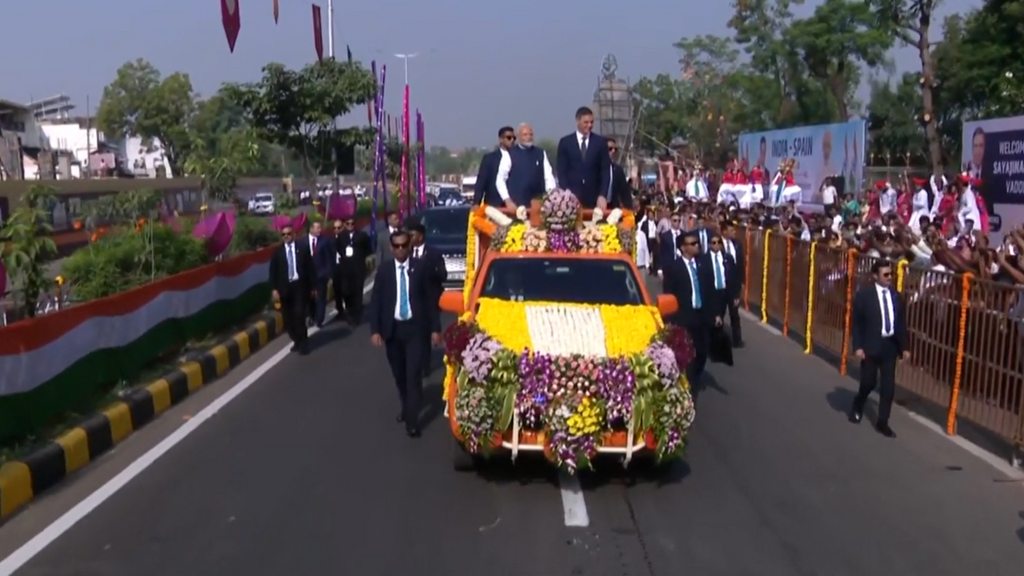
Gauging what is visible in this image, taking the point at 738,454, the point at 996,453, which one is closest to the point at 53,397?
the point at 738,454

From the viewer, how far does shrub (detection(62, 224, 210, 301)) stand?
1433 cm

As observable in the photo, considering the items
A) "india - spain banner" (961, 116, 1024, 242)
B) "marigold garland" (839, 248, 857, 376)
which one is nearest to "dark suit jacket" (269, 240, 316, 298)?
"marigold garland" (839, 248, 857, 376)

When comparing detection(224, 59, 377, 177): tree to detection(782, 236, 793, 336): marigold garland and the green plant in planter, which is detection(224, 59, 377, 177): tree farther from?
the green plant in planter

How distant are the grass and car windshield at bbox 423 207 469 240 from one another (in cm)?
753

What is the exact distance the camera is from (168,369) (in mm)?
13109

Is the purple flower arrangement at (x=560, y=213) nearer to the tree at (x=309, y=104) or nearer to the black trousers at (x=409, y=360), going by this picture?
the black trousers at (x=409, y=360)

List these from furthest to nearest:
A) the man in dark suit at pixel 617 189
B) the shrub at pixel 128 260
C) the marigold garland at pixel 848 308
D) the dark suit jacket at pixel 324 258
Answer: the dark suit jacket at pixel 324 258 < the marigold garland at pixel 848 308 < the shrub at pixel 128 260 < the man in dark suit at pixel 617 189

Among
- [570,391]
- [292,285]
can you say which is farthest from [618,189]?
[570,391]

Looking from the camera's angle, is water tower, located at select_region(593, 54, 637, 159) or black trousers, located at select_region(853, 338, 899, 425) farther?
water tower, located at select_region(593, 54, 637, 159)

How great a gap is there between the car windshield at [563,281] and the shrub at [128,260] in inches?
230

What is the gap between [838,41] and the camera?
44.4m

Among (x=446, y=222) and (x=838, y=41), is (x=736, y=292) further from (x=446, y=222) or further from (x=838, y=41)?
(x=838, y=41)

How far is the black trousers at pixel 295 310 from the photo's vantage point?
15820 mm

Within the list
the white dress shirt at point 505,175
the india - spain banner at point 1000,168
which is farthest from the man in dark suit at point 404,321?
the india - spain banner at point 1000,168
